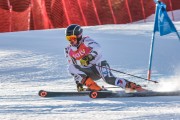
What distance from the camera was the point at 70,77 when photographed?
1183cm

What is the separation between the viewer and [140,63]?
1314 centimetres

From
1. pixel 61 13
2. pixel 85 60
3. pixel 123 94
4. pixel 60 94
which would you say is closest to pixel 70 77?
pixel 85 60

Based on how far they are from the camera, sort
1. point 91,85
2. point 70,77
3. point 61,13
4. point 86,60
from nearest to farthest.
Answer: point 91,85, point 86,60, point 70,77, point 61,13

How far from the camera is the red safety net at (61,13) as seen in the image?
20.0 meters

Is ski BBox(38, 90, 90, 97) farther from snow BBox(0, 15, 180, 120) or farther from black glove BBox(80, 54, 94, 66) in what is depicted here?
black glove BBox(80, 54, 94, 66)

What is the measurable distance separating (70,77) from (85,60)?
2.86 metres

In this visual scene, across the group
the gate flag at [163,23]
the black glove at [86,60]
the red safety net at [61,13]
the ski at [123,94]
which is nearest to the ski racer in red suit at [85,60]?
the black glove at [86,60]

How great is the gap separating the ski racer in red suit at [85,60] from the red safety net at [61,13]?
10.9m

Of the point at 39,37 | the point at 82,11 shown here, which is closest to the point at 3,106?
the point at 39,37

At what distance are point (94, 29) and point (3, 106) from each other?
35.0ft

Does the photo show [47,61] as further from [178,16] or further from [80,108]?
[178,16]

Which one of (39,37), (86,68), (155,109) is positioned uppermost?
(39,37)

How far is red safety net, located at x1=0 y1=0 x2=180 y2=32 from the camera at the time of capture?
788 inches

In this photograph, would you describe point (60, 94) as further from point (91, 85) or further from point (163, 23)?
point (163, 23)
